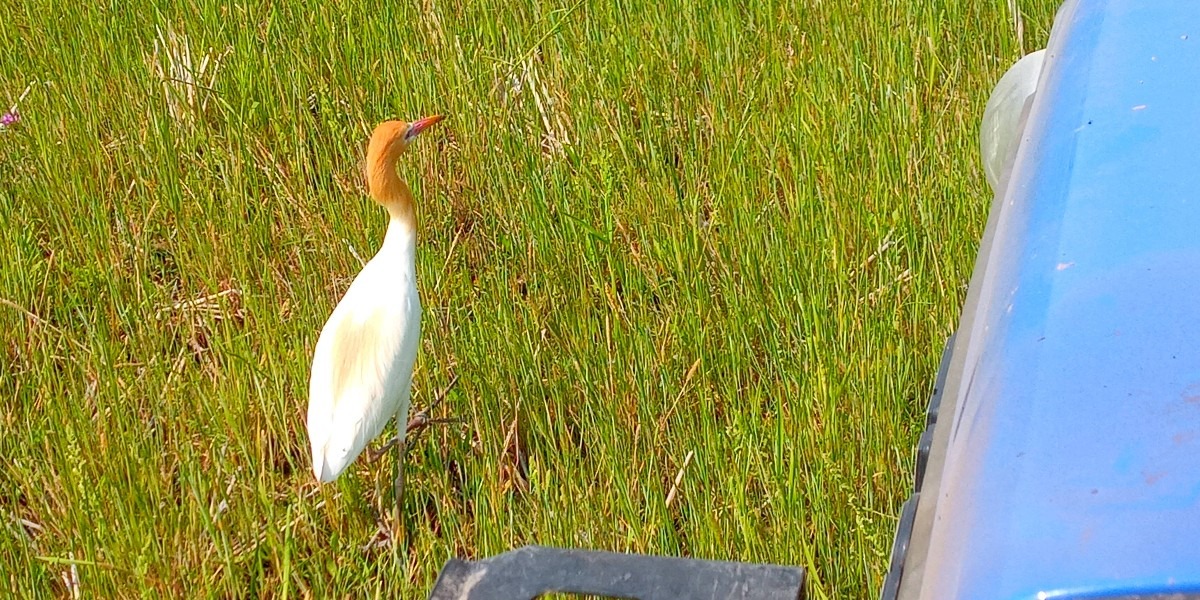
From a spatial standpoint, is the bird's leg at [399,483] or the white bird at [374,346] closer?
the white bird at [374,346]

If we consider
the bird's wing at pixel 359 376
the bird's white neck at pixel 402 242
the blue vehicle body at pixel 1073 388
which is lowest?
the bird's wing at pixel 359 376

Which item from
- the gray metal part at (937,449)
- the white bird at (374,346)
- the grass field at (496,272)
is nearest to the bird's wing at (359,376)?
the white bird at (374,346)

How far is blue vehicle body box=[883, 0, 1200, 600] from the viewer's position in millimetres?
788

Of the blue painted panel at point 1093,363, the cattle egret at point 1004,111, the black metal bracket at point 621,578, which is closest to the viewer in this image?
the blue painted panel at point 1093,363

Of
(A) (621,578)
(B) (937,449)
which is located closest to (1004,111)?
(B) (937,449)

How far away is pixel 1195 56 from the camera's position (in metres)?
1.31

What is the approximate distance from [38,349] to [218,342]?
52cm

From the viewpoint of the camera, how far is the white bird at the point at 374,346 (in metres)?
1.94

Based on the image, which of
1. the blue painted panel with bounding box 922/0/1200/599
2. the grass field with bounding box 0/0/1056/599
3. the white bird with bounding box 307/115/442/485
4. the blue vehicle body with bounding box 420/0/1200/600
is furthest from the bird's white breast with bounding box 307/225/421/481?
the blue painted panel with bounding box 922/0/1200/599

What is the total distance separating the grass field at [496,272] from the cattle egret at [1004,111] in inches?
4.0

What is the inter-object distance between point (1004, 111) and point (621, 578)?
134 cm

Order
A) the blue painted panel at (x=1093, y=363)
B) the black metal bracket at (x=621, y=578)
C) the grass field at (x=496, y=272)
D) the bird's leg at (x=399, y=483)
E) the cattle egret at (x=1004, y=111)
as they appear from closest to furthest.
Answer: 1. the blue painted panel at (x=1093, y=363)
2. the black metal bracket at (x=621, y=578)
3. the grass field at (x=496, y=272)
4. the bird's leg at (x=399, y=483)
5. the cattle egret at (x=1004, y=111)

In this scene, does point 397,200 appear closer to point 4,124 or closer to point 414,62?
point 414,62

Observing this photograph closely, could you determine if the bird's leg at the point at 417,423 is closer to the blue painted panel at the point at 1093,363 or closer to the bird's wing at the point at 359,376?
the bird's wing at the point at 359,376
